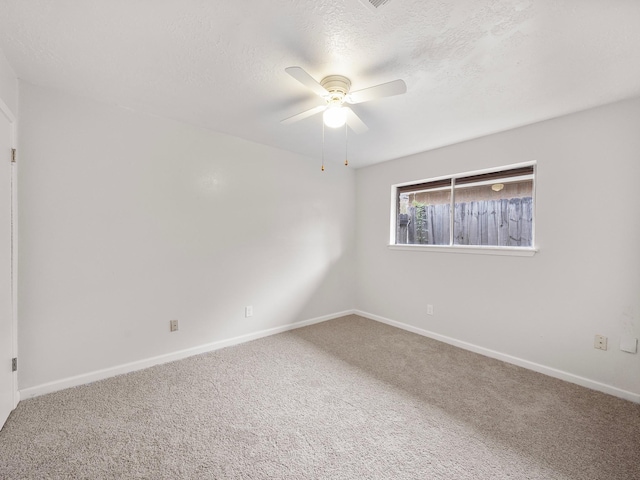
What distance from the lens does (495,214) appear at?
9.67 feet

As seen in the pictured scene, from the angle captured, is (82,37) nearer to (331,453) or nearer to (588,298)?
(331,453)

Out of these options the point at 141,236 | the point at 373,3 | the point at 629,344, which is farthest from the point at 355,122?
the point at 629,344

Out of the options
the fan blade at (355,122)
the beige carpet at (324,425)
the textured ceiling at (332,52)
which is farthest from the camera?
the fan blade at (355,122)

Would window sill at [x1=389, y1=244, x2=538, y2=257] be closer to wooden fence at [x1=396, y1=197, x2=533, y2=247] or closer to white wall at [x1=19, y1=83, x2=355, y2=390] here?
wooden fence at [x1=396, y1=197, x2=533, y2=247]

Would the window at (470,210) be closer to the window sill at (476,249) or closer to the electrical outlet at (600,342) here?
the window sill at (476,249)

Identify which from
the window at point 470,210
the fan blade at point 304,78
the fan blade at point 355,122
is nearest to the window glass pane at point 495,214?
the window at point 470,210

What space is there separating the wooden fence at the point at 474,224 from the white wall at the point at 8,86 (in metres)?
3.78

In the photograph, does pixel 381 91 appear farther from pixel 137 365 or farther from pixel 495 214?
pixel 137 365

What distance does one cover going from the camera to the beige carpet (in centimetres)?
144

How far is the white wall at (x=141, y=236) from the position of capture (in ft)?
6.68

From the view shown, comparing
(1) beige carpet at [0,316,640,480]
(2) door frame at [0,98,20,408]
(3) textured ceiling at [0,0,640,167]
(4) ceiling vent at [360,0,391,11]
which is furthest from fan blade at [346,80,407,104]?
(2) door frame at [0,98,20,408]

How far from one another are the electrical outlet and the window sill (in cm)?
77

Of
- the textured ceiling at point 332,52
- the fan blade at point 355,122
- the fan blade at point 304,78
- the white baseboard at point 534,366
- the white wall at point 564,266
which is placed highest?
the textured ceiling at point 332,52

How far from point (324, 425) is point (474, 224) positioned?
255 cm
